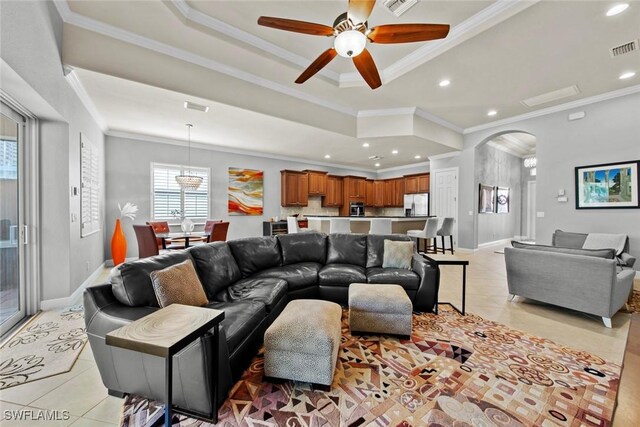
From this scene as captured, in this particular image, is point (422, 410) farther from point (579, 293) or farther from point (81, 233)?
point (81, 233)

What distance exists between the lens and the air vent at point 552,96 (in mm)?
4340

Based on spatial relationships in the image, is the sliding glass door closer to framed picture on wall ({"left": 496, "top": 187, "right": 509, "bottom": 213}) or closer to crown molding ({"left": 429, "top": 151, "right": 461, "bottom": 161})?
crown molding ({"left": 429, "top": 151, "right": 461, "bottom": 161})

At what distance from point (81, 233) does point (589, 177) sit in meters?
8.42

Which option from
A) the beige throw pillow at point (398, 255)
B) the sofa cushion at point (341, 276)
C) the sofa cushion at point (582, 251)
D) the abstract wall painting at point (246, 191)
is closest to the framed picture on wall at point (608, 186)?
the sofa cushion at point (582, 251)

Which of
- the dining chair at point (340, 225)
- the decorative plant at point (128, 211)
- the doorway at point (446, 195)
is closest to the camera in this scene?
the decorative plant at point (128, 211)

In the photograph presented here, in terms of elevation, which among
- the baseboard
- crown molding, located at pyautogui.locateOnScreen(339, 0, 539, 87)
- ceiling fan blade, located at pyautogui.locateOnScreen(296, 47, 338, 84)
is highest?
crown molding, located at pyautogui.locateOnScreen(339, 0, 539, 87)

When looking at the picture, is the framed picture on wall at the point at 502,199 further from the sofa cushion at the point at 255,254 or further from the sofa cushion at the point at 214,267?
the sofa cushion at the point at 214,267

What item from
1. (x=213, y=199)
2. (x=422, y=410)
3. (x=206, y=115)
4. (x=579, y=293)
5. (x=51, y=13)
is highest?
(x=51, y=13)

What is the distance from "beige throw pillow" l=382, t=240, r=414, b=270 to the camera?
10.5ft

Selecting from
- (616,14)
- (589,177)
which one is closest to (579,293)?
(616,14)

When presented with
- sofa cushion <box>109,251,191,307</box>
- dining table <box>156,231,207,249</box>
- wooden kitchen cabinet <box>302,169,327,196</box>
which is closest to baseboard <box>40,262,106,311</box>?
dining table <box>156,231,207,249</box>

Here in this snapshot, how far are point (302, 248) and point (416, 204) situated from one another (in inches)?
236

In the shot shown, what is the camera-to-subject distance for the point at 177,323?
1.21 metres

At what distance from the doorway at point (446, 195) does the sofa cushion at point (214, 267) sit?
6.08 m
